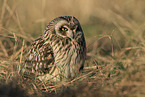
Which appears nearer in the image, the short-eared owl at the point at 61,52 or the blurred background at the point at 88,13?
the short-eared owl at the point at 61,52

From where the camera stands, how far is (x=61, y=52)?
3.58 m

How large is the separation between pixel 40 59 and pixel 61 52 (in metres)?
0.36

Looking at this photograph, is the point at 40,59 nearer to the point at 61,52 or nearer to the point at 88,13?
the point at 61,52

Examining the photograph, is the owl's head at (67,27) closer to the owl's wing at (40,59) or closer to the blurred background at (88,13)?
the owl's wing at (40,59)

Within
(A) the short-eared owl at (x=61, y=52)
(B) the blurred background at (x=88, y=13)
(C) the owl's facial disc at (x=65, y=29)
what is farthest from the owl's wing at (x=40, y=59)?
(B) the blurred background at (x=88, y=13)

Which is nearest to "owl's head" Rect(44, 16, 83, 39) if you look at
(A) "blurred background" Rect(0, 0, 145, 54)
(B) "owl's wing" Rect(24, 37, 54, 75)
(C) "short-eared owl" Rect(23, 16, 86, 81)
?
(C) "short-eared owl" Rect(23, 16, 86, 81)

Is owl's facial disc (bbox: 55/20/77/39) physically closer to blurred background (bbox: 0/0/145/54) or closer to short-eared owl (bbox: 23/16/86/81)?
short-eared owl (bbox: 23/16/86/81)

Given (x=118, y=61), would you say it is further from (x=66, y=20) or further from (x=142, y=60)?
(x=66, y=20)

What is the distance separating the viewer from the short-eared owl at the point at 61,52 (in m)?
3.59

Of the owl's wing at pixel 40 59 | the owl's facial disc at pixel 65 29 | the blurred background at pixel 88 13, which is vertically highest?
the blurred background at pixel 88 13

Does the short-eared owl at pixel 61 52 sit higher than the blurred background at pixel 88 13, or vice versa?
the blurred background at pixel 88 13

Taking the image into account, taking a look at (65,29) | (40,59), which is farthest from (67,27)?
(40,59)

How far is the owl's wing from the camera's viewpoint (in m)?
3.64

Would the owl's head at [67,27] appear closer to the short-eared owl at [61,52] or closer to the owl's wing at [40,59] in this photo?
the short-eared owl at [61,52]
